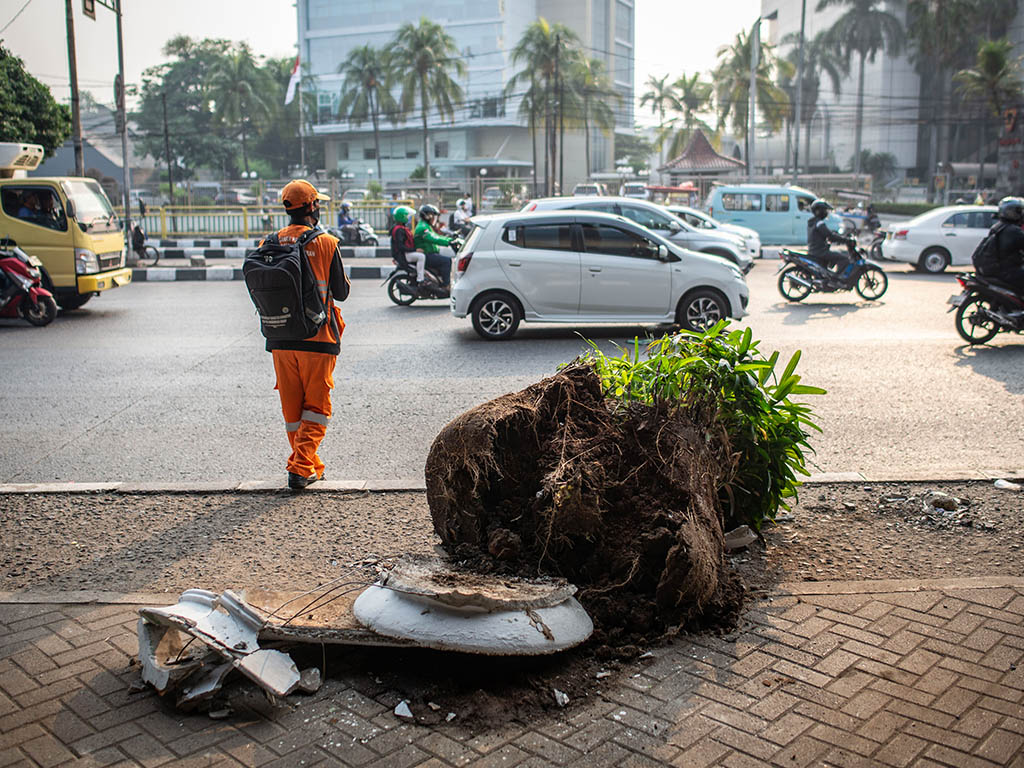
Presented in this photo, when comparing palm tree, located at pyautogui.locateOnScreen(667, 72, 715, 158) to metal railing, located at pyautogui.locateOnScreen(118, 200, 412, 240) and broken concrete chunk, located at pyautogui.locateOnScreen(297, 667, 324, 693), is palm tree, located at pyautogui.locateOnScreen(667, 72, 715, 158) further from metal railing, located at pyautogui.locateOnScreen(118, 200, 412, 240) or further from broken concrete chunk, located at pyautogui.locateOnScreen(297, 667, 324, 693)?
broken concrete chunk, located at pyautogui.locateOnScreen(297, 667, 324, 693)

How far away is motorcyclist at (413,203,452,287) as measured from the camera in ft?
49.7

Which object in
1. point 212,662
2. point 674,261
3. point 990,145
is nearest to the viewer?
point 212,662

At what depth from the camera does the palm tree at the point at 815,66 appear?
69.0m

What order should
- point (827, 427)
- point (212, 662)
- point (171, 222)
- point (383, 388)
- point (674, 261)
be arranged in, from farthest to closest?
point (171, 222), point (674, 261), point (383, 388), point (827, 427), point (212, 662)

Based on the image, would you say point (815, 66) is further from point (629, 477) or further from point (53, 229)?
point (629, 477)

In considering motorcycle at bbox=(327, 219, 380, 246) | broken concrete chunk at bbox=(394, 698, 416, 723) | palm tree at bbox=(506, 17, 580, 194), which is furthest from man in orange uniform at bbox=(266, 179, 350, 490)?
palm tree at bbox=(506, 17, 580, 194)

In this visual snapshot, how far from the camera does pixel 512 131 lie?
84.9 m

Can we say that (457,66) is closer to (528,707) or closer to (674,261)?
(674,261)

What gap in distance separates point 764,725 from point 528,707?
0.76m

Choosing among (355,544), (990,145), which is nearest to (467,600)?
(355,544)

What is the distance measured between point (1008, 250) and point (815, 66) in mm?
70695

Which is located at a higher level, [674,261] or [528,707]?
[674,261]

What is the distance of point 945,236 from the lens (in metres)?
20.0

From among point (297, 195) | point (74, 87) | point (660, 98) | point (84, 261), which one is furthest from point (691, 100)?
point (297, 195)
